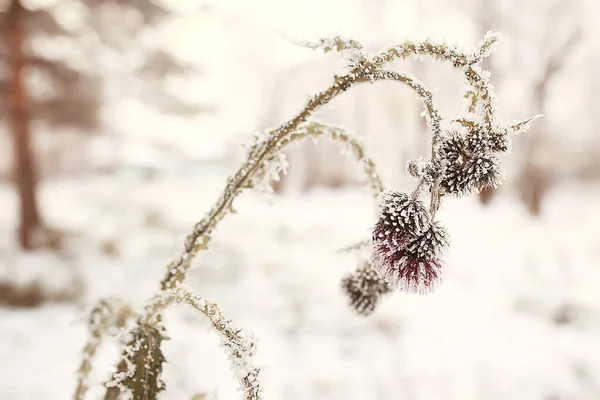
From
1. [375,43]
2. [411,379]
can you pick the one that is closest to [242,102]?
[375,43]

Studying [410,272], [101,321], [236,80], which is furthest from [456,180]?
[236,80]

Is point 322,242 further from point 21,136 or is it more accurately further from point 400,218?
point 400,218

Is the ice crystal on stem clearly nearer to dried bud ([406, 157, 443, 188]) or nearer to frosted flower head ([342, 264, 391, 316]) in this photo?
dried bud ([406, 157, 443, 188])

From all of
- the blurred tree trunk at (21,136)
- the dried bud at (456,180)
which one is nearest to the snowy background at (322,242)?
the dried bud at (456,180)

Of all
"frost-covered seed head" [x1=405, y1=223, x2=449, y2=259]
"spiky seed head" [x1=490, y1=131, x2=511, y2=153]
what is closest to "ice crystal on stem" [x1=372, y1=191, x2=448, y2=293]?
"frost-covered seed head" [x1=405, y1=223, x2=449, y2=259]

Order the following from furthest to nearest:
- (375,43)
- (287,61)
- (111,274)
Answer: (287,61)
(375,43)
(111,274)

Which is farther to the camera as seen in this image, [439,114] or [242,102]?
[242,102]

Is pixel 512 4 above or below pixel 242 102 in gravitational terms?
below

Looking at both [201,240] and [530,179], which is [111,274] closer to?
[201,240]
